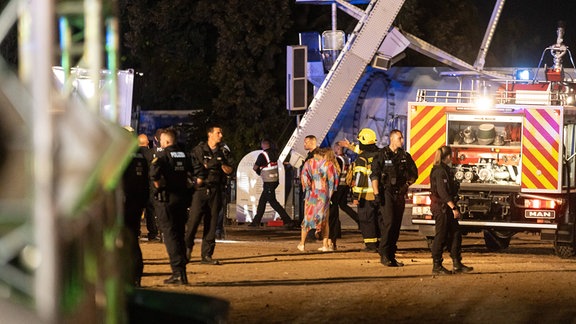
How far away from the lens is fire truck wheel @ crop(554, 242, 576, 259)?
18.2 meters

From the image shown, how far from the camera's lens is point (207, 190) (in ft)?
49.6

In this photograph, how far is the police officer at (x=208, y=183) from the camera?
15.0 meters

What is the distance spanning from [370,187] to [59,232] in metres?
13.6

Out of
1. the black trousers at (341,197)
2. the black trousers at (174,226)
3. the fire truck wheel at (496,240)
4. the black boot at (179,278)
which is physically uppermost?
the black trousers at (174,226)

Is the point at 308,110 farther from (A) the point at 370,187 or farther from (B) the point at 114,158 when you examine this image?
(B) the point at 114,158

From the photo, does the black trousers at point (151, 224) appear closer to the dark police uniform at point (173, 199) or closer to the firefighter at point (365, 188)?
the firefighter at point (365, 188)

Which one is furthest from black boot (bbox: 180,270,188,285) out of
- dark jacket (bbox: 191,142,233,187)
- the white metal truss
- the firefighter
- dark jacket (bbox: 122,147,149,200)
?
the white metal truss

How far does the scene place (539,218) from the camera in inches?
709

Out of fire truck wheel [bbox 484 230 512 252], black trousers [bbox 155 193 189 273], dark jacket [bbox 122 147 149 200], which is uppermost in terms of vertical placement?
dark jacket [bbox 122 147 149 200]

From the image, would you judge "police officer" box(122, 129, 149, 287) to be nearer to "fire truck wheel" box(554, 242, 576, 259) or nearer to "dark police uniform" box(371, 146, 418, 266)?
"dark police uniform" box(371, 146, 418, 266)

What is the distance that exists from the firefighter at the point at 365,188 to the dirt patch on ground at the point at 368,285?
0.42 m

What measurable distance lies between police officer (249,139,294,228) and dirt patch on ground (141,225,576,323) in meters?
3.05

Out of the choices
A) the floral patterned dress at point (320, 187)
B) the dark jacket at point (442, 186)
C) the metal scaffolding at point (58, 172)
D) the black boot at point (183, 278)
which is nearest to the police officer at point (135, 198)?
the black boot at point (183, 278)

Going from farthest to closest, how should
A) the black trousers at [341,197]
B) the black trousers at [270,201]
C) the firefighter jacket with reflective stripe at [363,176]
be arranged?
1. the black trousers at [270,201]
2. the black trousers at [341,197]
3. the firefighter jacket with reflective stripe at [363,176]
